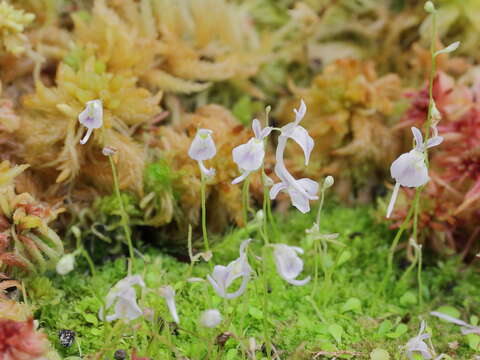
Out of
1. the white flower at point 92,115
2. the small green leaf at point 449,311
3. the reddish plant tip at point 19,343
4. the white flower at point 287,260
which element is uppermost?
the white flower at point 92,115

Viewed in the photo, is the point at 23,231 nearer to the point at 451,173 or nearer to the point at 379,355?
the point at 379,355

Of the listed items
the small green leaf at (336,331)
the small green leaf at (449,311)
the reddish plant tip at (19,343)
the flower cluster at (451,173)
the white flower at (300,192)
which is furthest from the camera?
the flower cluster at (451,173)

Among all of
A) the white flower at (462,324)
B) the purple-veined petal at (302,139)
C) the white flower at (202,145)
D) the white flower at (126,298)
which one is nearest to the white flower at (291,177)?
the purple-veined petal at (302,139)

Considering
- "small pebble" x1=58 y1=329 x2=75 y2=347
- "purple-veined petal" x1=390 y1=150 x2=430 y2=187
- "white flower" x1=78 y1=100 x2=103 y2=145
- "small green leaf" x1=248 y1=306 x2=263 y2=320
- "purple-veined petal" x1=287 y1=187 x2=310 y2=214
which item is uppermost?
"white flower" x1=78 y1=100 x2=103 y2=145

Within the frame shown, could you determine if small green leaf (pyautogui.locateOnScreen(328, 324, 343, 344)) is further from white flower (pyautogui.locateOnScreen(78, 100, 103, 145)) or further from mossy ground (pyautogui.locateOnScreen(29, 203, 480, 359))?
white flower (pyautogui.locateOnScreen(78, 100, 103, 145))

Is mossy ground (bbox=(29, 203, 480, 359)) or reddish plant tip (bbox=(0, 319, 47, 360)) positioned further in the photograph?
mossy ground (bbox=(29, 203, 480, 359))

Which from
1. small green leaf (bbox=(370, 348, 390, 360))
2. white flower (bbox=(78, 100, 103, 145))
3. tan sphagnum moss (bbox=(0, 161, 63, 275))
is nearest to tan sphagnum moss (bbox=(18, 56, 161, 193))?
tan sphagnum moss (bbox=(0, 161, 63, 275))

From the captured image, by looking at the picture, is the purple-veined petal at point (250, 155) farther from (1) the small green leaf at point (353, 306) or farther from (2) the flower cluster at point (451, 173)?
(2) the flower cluster at point (451, 173)

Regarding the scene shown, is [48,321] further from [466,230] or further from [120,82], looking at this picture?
[466,230]
